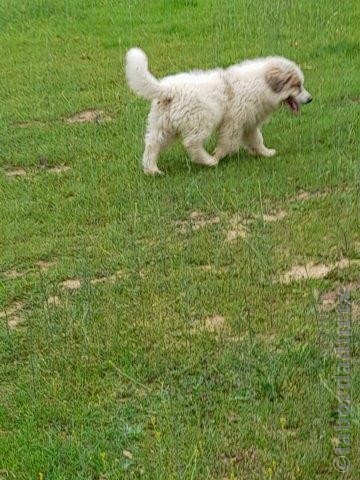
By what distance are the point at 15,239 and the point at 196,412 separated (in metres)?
2.35

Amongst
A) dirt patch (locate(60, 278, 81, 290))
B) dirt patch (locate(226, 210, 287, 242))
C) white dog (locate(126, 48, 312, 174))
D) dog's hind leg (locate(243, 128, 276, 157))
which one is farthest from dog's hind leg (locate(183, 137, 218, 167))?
dirt patch (locate(60, 278, 81, 290))

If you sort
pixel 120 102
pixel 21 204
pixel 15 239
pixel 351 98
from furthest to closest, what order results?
pixel 120 102, pixel 351 98, pixel 21 204, pixel 15 239

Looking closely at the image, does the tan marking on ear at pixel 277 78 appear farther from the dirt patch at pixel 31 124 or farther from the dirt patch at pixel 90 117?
the dirt patch at pixel 31 124

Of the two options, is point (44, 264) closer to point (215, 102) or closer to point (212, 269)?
point (212, 269)

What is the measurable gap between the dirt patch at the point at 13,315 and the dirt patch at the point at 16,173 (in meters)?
2.07

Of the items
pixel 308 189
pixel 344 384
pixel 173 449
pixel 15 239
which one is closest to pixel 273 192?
pixel 308 189

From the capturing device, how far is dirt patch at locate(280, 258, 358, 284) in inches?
180

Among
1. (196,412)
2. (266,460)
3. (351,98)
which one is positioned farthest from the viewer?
(351,98)

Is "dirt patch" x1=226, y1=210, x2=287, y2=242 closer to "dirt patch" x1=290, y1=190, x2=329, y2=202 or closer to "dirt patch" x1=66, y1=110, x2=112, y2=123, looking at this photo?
"dirt patch" x1=290, y1=190, x2=329, y2=202

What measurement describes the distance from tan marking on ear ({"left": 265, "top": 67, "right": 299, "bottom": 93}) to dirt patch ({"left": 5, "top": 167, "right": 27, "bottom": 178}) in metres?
1.93

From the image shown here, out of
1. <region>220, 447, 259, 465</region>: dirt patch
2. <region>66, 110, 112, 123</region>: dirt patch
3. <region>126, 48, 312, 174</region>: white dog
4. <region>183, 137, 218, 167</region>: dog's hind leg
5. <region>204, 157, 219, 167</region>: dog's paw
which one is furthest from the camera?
<region>66, 110, 112, 123</region>: dirt patch

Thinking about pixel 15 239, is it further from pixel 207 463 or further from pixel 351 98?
pixel 351 98

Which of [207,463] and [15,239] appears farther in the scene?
[15,239]

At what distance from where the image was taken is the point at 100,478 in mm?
3383
